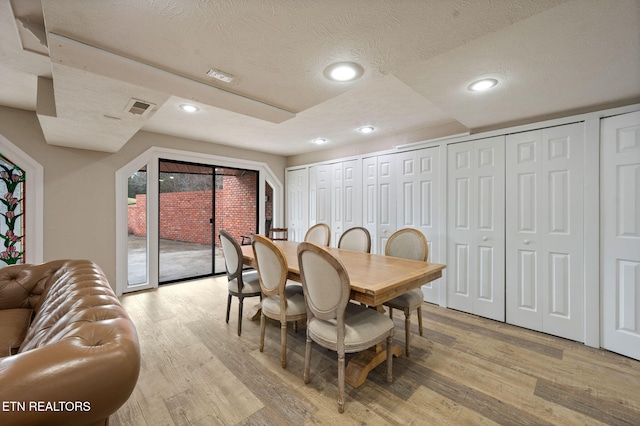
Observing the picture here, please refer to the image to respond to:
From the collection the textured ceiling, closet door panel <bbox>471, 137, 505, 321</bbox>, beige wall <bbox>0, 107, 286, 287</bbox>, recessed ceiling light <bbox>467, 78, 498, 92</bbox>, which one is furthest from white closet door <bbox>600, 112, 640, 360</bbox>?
beige wall <bbox>0, 107, 286, 287</bbox>

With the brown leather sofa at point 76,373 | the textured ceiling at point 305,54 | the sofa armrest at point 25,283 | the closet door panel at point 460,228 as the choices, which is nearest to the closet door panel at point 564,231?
the textured ceiling at point 305,54

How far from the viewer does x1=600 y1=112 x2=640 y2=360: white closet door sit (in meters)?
2.19

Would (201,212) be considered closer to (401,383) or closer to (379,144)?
(379,144)

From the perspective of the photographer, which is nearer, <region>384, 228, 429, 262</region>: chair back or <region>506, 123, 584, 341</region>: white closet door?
<region>506, 123, 584, 341</region>: white closet door

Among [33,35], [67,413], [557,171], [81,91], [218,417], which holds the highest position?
[33,35]

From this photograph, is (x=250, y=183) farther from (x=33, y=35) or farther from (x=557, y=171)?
(x=557, y=171)

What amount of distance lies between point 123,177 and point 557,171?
16.9ft

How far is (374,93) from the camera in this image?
253 cm

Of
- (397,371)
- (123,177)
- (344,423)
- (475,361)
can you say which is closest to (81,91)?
(123,177)

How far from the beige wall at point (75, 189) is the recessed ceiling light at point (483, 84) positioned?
4084mm

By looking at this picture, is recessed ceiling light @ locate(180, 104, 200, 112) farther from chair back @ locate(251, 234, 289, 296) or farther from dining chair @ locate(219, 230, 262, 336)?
chair back @ locate(251, 234, 289, 296)

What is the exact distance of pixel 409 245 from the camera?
2.76m

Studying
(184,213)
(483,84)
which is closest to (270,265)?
(483,84)

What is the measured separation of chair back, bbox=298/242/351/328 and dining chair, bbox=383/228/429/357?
2.38 feet
